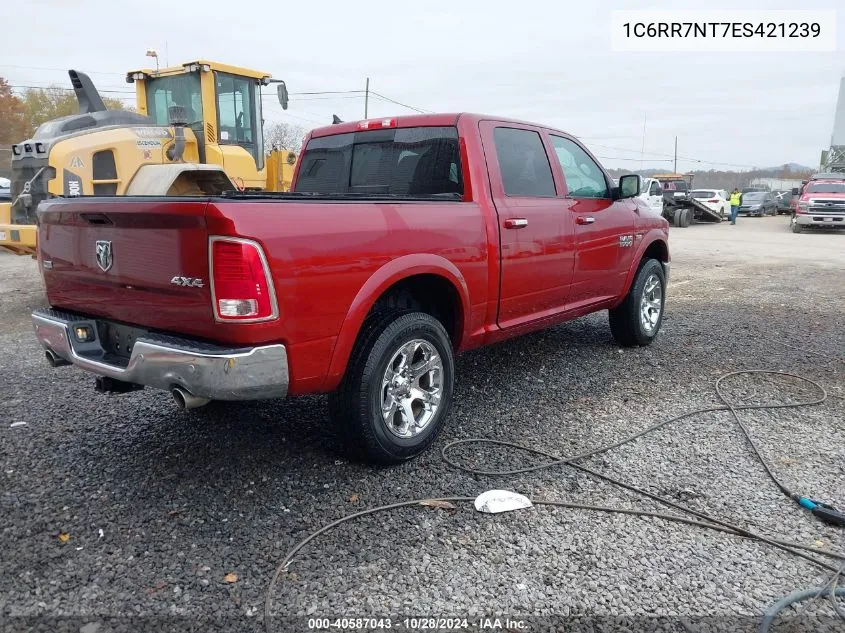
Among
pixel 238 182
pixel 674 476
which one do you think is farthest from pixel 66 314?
pixel 238 182

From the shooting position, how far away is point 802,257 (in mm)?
14922

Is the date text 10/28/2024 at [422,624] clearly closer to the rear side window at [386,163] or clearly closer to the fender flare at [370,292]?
the fender flare at [370,292]

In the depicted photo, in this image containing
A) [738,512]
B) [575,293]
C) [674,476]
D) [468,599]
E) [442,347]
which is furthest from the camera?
[575,293]

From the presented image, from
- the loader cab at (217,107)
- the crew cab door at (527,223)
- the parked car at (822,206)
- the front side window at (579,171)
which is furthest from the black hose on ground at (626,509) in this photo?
the parked car at (822,206)

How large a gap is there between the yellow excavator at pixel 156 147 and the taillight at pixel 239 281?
5.46 metres

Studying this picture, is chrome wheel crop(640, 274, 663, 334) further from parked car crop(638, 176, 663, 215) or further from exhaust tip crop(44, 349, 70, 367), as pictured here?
parked car crop(638, 176, 663, 215)

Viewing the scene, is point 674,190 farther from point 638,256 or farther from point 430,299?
point 430,299

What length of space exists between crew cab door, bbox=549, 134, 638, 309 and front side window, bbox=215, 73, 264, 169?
586 centimetres

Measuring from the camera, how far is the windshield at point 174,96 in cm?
934

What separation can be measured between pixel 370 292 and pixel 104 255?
1330 millimetres

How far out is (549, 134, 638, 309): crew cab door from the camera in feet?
16.7

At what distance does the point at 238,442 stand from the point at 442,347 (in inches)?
53.8

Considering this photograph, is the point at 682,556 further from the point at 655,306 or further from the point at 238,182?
the point at 238,182

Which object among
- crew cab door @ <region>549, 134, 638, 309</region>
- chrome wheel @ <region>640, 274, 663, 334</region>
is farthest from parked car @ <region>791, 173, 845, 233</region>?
crew cab door @ <region>549, 134, 638, 309</region>
